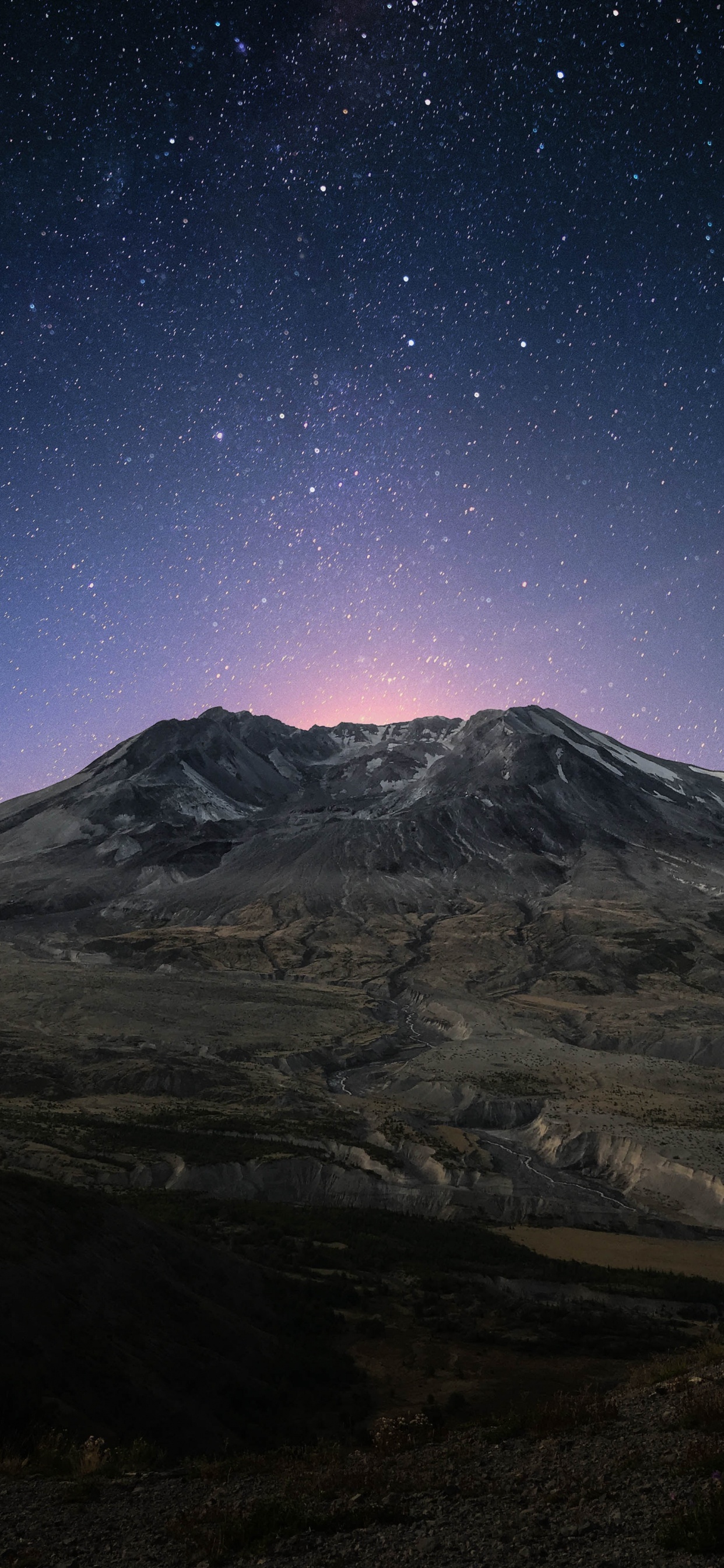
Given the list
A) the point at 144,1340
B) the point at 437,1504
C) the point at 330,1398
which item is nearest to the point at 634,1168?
the point at 330,1398

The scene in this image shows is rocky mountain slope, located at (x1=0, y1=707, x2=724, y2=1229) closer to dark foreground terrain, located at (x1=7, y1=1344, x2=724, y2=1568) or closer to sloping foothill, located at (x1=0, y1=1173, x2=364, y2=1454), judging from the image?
sloping foothill, located at (x1=0, y1=1173, x2=364, y2=1454)

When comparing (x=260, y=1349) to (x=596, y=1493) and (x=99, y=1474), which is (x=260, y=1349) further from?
(x=596, y=1493)

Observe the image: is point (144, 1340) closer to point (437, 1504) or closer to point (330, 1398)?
point (330, 1398)

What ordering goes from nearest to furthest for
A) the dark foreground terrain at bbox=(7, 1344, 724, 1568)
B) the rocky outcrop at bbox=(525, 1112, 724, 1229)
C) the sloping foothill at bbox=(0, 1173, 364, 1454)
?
the dark foreground terrain at bbox=(7, 1344, 724, 1568) → the sloping foothill at bbox=(0, 1173, 364, 1454) → the rocky outcrop at bbox=(525, 1112, 724, 1229)

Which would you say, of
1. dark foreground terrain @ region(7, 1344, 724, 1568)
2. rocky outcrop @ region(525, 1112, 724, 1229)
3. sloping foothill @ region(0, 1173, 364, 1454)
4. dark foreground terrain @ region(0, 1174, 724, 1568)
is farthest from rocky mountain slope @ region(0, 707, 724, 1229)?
dark foreground terrain @ region(7, 1344, 724, 1568)

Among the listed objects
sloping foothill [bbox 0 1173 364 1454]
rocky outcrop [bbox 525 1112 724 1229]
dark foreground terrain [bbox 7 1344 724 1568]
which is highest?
dark foreground terrain [bbox 7 1344 724 1568]

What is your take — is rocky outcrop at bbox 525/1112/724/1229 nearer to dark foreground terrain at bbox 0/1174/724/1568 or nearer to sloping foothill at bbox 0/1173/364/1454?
dark foreground terrain at bbox 0/1174/724/1568

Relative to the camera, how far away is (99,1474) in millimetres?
13039

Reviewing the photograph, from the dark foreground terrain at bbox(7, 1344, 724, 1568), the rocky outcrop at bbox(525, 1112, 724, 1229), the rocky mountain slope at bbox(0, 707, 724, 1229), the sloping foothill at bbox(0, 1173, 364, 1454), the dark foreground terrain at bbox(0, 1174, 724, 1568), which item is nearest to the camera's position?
the dark foreground terrain at bbox(7, 1344, 724, 1568)

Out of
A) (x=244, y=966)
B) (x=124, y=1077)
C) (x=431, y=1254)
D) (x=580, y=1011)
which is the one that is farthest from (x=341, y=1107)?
(x=244, y=966)

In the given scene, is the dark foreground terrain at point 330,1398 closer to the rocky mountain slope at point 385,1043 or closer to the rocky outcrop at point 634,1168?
the rocky mountain slope at point 385,1043

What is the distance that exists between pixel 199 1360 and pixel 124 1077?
183 ft

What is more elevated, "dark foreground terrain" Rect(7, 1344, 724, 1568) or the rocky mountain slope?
"dark foreground terrain" Rect(7, 1344, 724, 1568)

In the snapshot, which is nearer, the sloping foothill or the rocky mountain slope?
the sloping foothill
